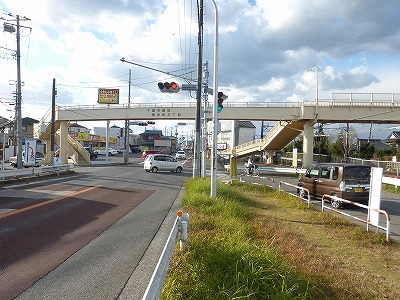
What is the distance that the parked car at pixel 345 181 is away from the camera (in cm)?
1163

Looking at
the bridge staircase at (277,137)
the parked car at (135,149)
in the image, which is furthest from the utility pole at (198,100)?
the parked car at (135,149)

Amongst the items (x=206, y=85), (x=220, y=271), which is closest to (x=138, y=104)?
(x=206, y=85)

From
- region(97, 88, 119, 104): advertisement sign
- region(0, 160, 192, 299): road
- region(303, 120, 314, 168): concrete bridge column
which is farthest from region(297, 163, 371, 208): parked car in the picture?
region(97, 88, 119, 104): advertisement sign

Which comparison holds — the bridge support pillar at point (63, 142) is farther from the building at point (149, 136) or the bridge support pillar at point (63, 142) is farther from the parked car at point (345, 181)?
the building at point (149, 136)

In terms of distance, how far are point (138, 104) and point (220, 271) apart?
3467 cm

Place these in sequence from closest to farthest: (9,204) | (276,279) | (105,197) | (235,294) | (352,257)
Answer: (235,294) < (276,279) < (352,257) < (9,204) < (105,197)

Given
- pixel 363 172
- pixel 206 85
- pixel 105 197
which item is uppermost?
pixel 206 85

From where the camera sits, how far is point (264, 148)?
38.1 meters

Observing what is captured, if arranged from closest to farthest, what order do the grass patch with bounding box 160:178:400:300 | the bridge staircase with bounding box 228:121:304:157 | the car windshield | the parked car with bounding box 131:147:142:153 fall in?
the grass patch with bounding box 160:178:400:300
the car windshield
the bridge staircase with bounding box 228:121:304:157
the parked car with bounding box 131:147:142:153

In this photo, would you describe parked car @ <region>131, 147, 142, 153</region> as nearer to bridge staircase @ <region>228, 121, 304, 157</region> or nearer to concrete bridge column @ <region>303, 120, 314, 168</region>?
bridge staircase @ <region>228, 121, 304, 157</region>

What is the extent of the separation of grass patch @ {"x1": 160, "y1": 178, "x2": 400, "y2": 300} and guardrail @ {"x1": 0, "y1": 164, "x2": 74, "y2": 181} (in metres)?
12.7

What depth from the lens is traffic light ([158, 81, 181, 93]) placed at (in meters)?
A: 16.0

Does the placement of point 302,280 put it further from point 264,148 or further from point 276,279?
point 264,148

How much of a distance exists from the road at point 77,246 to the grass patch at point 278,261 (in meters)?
0.87
